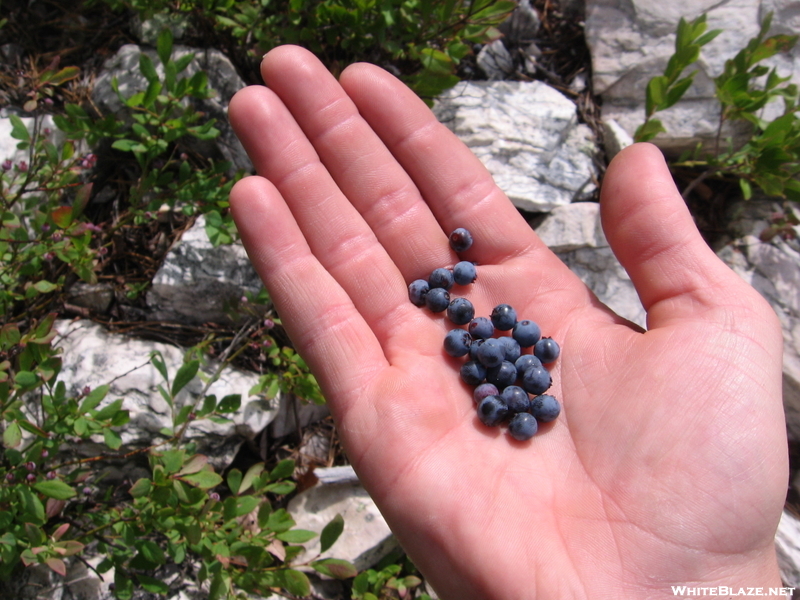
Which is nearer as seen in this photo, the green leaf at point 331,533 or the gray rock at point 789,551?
the green leaf at point 331,533

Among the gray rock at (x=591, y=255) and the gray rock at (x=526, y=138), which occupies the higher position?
the gray rock at (x=526, y=138)

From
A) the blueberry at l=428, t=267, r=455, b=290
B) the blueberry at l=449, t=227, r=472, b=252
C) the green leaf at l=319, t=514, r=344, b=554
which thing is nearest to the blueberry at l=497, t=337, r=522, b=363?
the blueberry at l=428, t=267, r=455, b=290

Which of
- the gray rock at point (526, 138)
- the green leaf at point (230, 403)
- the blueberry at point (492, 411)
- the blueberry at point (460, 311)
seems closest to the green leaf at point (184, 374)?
the green leaf at point (230, 403)

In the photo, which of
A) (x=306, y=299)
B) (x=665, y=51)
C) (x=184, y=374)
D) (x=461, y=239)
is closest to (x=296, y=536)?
(x=184, y=374)

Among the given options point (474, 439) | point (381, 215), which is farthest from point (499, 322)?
point (381, 215)

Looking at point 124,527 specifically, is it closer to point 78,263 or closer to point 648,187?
point 78,263

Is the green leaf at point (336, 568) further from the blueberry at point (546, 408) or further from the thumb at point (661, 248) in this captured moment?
the thumb at point (661, 248)
